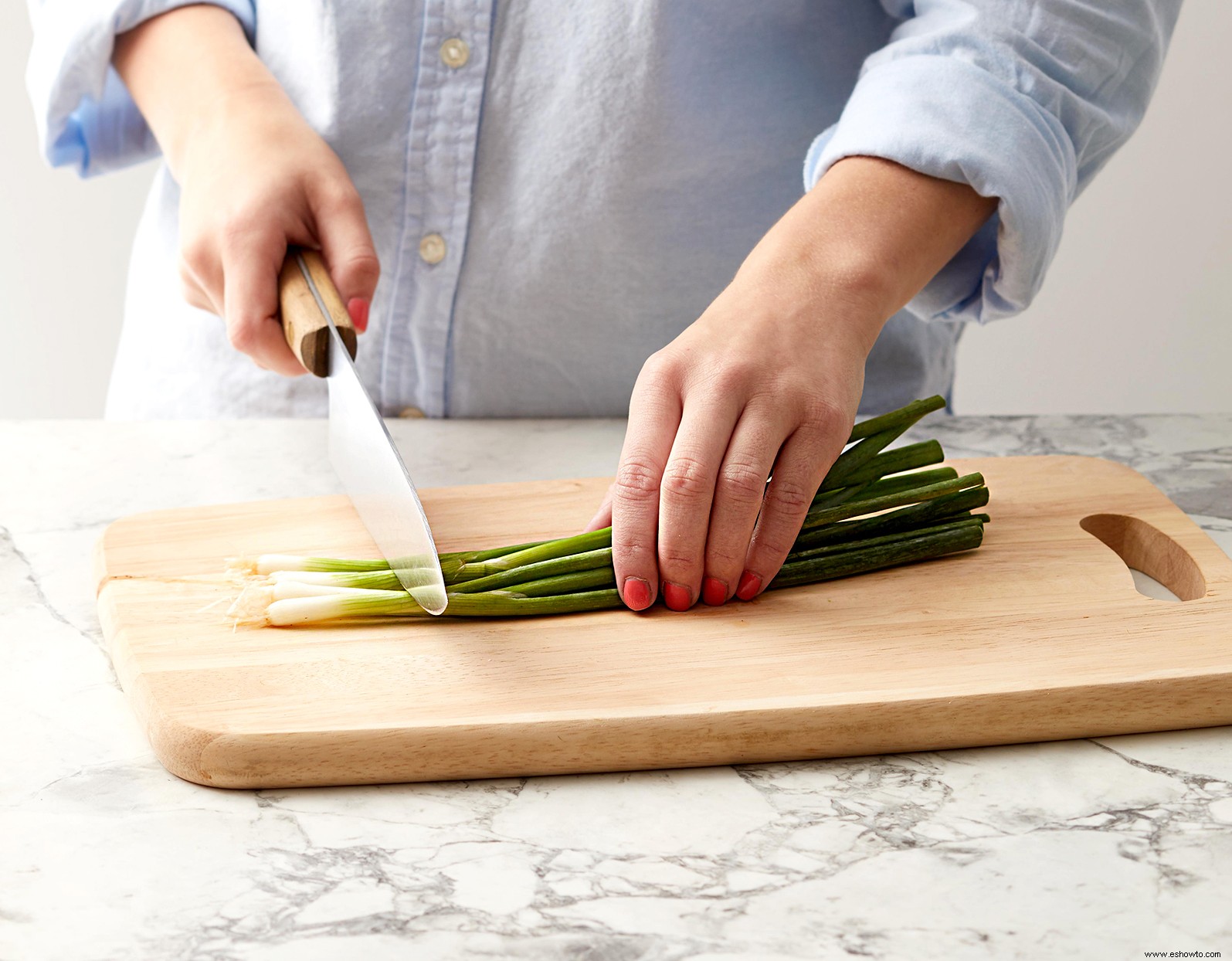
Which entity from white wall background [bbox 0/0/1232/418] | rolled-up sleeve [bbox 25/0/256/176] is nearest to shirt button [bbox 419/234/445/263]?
rolled-up sleeve [bbox 25/0/256/176]

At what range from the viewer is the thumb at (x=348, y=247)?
1.53 meters

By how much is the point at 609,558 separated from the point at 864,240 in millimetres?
465

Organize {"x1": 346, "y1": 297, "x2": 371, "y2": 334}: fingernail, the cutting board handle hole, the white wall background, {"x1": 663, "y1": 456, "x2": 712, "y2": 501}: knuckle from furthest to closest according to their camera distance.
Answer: the white wall background, {"x1": 346, "y1": 297, "x2": 371, "y2": 334}: fingernail, the cutting board handle hole, {"x1": 663, "y1": 456, "x2": 712, "y2": 501}: knuckle

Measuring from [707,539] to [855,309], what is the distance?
310 mm

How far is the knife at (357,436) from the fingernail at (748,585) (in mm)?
335

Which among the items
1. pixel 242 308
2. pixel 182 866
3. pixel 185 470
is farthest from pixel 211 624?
pixel 185 470

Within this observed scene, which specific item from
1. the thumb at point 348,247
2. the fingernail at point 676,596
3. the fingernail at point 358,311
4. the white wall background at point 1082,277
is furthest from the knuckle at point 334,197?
the white wall background at point 1082,277

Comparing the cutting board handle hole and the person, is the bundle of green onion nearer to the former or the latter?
the person

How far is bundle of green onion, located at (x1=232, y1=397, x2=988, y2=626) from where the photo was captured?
49.9 inches

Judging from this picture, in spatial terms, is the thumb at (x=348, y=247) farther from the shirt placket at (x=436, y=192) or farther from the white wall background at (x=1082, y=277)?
the white wall background at (x=1082, y=277)

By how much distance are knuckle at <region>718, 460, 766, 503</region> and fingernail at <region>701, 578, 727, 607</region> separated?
10 centimetres

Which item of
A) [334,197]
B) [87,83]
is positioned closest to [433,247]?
[334,197]

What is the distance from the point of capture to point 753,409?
125 centimetres

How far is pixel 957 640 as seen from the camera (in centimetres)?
125
